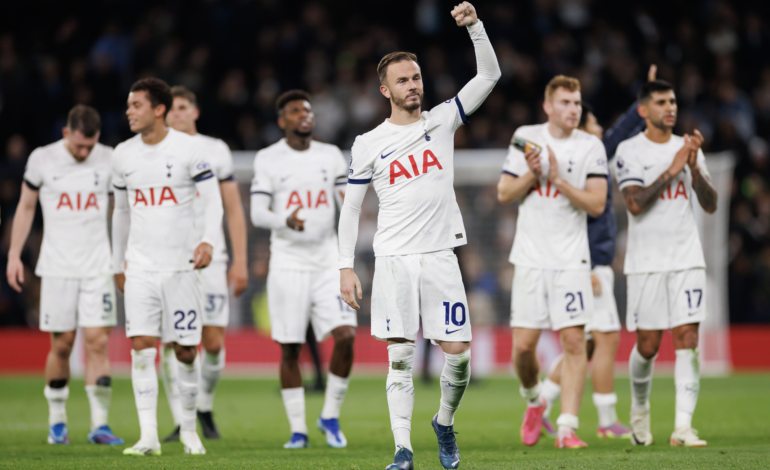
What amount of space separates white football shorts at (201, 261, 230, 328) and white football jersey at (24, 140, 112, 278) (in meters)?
0.90

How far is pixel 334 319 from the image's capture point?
8195mm

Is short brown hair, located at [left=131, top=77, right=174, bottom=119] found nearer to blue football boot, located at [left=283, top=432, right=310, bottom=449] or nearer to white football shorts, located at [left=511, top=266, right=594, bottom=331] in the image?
blue football boot, located at [left=283, top=432, right=310, bottom=449]

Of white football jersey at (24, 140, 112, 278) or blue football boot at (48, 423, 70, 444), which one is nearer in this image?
blue football boot at (48, 423, 70, 444)

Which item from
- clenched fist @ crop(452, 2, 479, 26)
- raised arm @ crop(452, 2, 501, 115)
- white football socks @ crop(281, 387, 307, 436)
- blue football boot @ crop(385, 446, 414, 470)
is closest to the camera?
blue football boot @ crop(385, 446, 414, 470)

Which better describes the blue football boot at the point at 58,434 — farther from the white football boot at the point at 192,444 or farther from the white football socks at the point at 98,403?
the white football boot at the point at 192,444

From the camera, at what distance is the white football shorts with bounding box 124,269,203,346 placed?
23.8 ft

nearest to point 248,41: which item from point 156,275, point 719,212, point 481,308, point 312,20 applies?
point 312,20

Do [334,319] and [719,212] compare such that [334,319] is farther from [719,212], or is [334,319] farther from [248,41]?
[248,41]

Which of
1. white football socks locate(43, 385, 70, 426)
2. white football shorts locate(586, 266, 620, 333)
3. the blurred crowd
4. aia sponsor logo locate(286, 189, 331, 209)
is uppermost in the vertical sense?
the blurred crowd

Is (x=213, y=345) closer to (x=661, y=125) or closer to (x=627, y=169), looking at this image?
(x=627, y=169)

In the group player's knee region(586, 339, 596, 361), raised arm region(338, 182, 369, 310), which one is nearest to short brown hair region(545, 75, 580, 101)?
raised arm region(338, 182, 369, 310)

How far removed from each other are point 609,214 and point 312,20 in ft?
45.0

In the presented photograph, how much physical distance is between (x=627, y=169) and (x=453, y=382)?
9.39ft

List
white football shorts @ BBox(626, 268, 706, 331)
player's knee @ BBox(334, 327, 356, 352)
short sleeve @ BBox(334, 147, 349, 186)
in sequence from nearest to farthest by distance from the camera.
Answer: white football shorts @ BBox(626, 268, 706, 331)
player's knee @ BBox(334, 327, 356, 352)
short sleeve @ BBox(334, 147, 349, 186)
